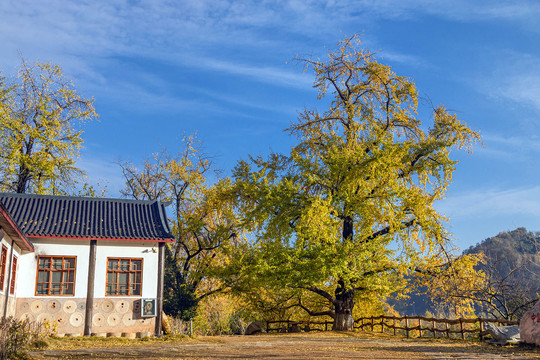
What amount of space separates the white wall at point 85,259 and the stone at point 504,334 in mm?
13318

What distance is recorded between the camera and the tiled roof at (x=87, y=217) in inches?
828

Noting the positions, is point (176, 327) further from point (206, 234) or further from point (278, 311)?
point (206, 234)

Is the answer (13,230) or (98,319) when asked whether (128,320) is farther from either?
(13,230)

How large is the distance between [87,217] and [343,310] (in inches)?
503

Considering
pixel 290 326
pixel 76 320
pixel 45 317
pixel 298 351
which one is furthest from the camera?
pixel 290 326

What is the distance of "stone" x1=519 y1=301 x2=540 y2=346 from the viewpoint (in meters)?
15.7

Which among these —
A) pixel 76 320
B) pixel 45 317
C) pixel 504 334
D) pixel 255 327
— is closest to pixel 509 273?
pixel 504 334

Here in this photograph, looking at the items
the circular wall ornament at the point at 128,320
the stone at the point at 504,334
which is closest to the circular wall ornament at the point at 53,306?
the circular wall ornament at the point at 128,320

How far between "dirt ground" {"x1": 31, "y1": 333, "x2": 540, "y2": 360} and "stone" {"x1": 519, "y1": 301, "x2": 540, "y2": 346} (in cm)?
38

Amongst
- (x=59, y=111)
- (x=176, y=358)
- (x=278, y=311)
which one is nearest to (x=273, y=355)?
(x=176, y=358)

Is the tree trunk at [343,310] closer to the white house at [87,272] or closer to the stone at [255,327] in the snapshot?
the stone at [255,327]

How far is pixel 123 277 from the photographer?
21.4 metres

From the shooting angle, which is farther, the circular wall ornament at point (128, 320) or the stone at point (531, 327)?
the circular wall ornament at point (128, 320)

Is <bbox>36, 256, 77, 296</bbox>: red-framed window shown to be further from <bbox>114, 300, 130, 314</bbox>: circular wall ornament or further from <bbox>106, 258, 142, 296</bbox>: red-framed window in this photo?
<bbox>114, 300, 130, 314</bbox>: circular wall ornament
